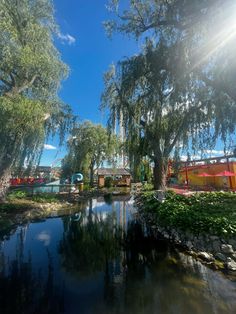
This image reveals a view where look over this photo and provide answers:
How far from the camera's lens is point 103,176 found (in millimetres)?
32281

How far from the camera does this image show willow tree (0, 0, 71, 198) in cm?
887

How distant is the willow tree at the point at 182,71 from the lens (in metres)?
7.30

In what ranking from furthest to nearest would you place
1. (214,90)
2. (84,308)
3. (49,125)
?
1. (49,125)
2. (214,90)
3. (84,308)

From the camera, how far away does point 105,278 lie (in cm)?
467

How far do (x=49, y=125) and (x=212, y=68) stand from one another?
27.0 ft

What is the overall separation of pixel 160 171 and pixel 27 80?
343 inches

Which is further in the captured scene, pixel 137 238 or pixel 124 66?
pixel 124 66

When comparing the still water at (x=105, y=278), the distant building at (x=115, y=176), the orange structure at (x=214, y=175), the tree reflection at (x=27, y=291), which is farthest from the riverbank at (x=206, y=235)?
the distant building at (x=115, y=176)

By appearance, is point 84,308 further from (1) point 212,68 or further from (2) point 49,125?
(2) point 49,125

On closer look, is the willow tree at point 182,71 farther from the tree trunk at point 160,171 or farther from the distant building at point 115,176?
the distant building at point 115,176

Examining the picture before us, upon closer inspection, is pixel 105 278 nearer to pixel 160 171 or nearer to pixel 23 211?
pixel 23 211

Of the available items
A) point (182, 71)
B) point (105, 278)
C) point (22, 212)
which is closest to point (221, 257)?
point (105, 278)

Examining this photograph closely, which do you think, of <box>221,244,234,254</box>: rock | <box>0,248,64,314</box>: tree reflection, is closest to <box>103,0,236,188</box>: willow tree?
<box>221,244,234,254</box>: rock

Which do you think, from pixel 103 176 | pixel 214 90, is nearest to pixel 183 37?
pixel 214 90
